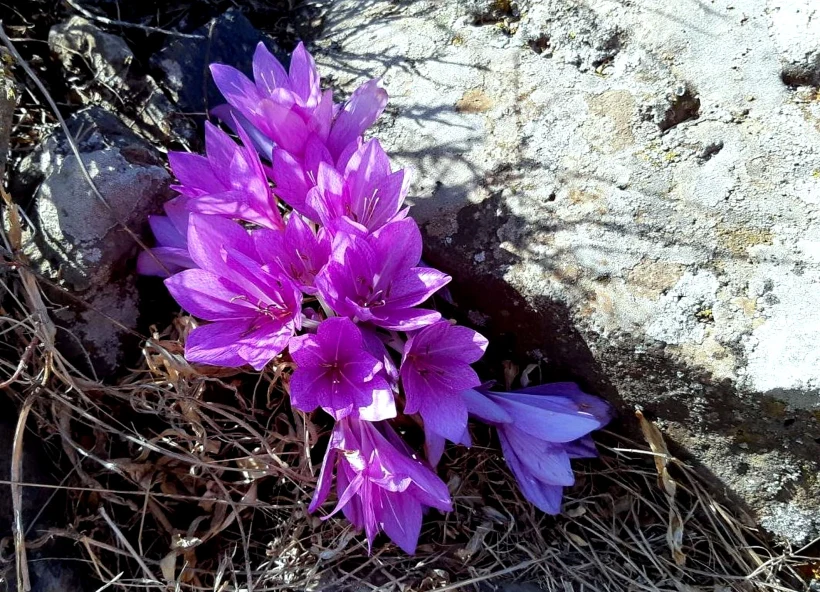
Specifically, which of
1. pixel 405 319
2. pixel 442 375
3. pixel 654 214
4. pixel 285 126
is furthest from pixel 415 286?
pixel 654 214

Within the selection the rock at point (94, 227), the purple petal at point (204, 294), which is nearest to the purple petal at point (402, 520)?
the purple petal at point (204, 294)

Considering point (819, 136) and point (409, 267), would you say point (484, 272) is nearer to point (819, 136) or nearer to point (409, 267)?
point (409, 267)

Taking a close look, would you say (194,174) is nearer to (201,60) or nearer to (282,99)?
(282,99)

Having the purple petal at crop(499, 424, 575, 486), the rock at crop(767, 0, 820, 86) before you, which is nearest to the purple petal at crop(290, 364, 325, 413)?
the purple petal at crop(499, 424, 575, 486)

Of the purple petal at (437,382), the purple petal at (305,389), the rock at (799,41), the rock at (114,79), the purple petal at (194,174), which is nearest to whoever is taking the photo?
the purple petal at (305,389)

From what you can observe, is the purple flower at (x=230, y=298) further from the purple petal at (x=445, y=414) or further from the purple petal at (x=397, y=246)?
the purple petal at (x=445, y=414)

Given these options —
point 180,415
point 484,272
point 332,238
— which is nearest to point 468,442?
point 484,272
